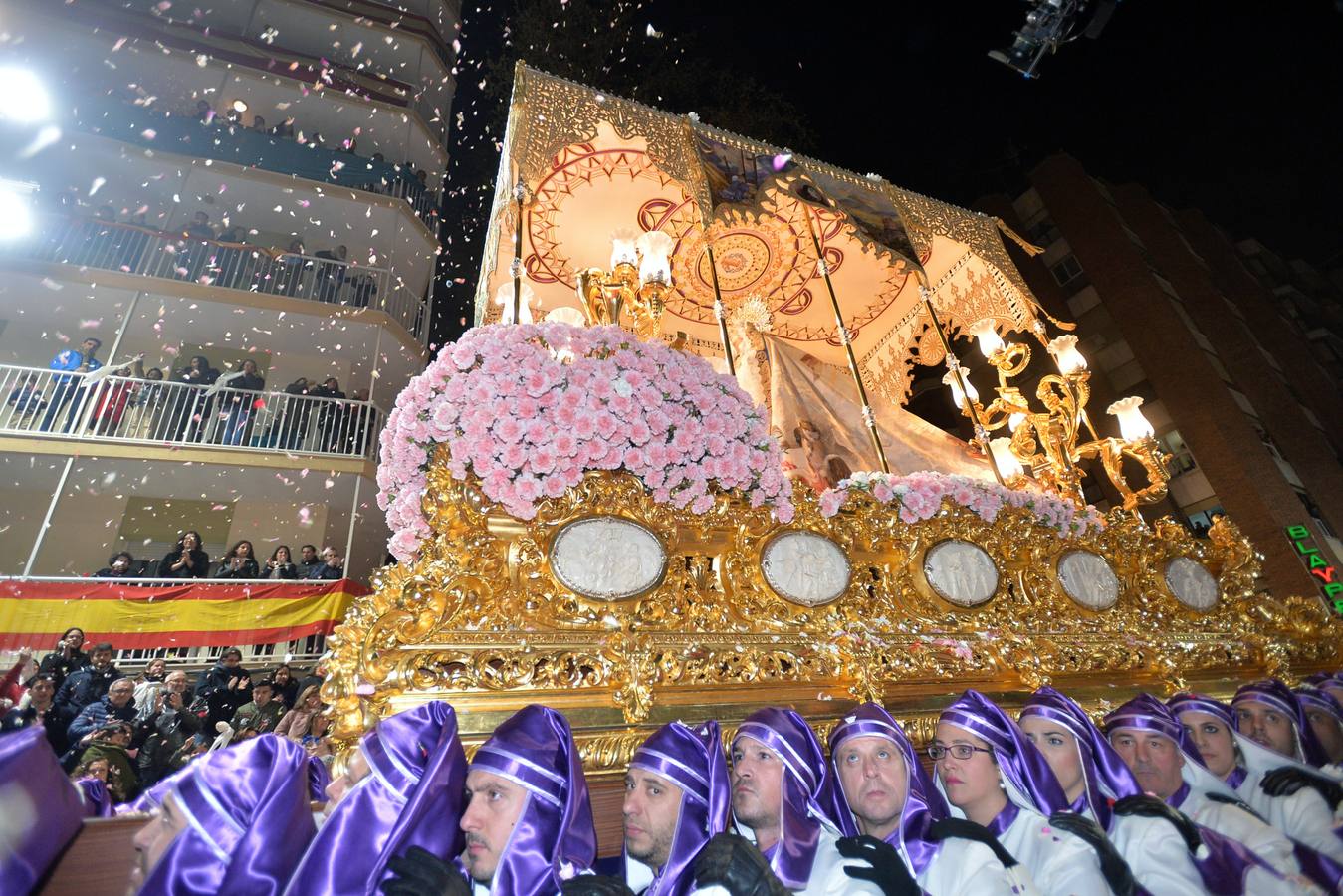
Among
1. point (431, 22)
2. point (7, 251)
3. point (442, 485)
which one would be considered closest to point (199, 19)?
point (431, 22)

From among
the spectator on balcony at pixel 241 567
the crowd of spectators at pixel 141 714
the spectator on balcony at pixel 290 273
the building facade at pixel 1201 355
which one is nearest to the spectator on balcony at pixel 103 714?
the crowd of spectators at pixel 141 714

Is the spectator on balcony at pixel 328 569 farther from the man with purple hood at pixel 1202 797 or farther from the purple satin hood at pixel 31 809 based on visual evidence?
the man with purple hood at pixel 1202 797

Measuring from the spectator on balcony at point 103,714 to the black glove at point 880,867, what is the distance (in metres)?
6.18

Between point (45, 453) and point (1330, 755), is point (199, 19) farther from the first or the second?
point (1330, 755)

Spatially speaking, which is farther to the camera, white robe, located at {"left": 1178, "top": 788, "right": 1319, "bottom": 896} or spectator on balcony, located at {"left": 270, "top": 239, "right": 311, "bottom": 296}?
spectator on balcony, located at {"left": 270, "top": 239, "right": 311, "bottom": 296}

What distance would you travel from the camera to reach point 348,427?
11336 mm

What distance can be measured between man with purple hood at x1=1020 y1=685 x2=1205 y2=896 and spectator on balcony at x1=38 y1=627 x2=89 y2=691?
8204 mm

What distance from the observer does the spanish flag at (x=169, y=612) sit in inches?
301

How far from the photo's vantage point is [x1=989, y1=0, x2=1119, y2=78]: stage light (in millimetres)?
7000

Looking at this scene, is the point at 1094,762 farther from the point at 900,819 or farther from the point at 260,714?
the point at 260,714

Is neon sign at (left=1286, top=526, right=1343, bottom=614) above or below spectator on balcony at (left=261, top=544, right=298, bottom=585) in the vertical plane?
above

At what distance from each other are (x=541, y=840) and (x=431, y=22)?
20444 mm

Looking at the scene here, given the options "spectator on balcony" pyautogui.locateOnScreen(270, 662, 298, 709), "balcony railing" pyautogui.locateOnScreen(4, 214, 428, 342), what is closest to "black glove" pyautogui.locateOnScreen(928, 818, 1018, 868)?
"spectator on balcony" pyautogui.locateOnScreen(270, 662, 298, 709)

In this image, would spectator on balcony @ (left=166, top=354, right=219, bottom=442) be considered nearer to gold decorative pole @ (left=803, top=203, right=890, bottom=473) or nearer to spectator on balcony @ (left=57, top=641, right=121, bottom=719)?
spectator on balcony @ (left=57, top=641, right=121, bottom=719)
